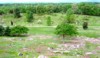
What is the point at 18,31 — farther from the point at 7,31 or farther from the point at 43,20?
the point at 43,20

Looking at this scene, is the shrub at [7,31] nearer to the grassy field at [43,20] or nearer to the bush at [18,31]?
the bush at [18,31]

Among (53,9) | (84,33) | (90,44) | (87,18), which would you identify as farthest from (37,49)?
(53,9)

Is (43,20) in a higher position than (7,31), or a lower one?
lower

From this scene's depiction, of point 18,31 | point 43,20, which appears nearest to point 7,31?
point 18,31

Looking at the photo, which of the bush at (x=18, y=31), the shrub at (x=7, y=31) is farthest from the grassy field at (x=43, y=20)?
the shrub at (x=7, y=31)

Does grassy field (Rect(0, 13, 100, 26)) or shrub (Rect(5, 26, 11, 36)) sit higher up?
shrub (Rect(5, 26, 11, 36))

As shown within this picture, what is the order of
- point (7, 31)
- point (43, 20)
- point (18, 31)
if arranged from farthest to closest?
point (43, 20) → point (18, 31) → point (7, 31)

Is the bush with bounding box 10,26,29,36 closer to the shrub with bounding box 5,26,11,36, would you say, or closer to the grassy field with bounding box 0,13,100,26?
the shrub with bounding box 5,26,11,36

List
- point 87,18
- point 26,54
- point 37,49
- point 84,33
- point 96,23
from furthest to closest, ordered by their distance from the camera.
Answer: point 87,18, point 96,23, point 84,33, point 37,49, point 26,54

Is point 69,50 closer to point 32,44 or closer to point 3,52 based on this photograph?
point 32,44

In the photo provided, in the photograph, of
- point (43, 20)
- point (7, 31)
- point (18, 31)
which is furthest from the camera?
point (43, 20)

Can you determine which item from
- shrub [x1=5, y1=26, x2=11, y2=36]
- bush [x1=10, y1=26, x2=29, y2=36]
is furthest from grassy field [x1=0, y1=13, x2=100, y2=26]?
shrub [x1=5, y1=26, x2=11, y2=36]
